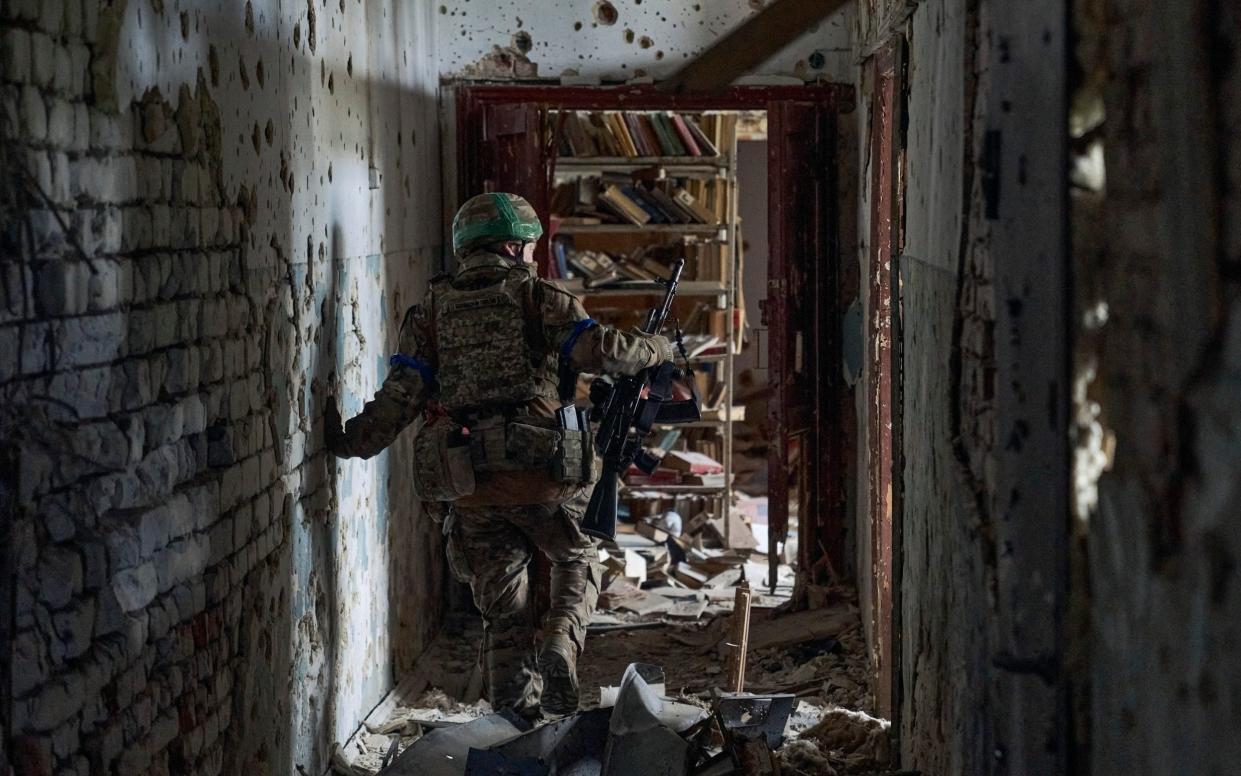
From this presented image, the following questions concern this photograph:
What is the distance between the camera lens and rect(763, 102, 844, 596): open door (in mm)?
6305

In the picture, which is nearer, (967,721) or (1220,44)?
(1220,44)

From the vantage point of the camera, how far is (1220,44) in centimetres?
159

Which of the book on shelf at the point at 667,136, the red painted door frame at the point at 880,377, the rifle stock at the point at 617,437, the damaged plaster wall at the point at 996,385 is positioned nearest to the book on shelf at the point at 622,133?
the book on shelf at the point at 667,136

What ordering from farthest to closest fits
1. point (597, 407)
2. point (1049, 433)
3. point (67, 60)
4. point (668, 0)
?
point (668, 0) < point (597, 407) < point (67, 60) < point (1049, 433)

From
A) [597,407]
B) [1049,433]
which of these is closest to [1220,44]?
[1049,433]

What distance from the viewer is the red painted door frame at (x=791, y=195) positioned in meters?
6.30

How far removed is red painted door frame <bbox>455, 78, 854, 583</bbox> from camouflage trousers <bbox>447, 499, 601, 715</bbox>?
1.65 m

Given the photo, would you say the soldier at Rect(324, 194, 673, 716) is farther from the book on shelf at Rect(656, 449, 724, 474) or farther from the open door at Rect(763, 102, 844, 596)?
the book on shelf at Rect(656, 449, 724, 474)

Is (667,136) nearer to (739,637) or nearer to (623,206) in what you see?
(623,206)

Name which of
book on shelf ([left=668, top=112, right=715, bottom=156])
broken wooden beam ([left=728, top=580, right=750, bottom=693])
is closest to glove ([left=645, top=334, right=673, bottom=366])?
broken wooden beam ([left=728, top=580, right=750, bottom=693])

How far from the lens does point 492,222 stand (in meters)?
4.93

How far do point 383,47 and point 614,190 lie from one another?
3267 millimetres

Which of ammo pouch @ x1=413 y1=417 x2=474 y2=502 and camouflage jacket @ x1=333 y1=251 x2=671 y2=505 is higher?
camouflage jacket @ x1=333 y1=251 x2=671 y2=505

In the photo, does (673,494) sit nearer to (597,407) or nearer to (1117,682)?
(597,407)
